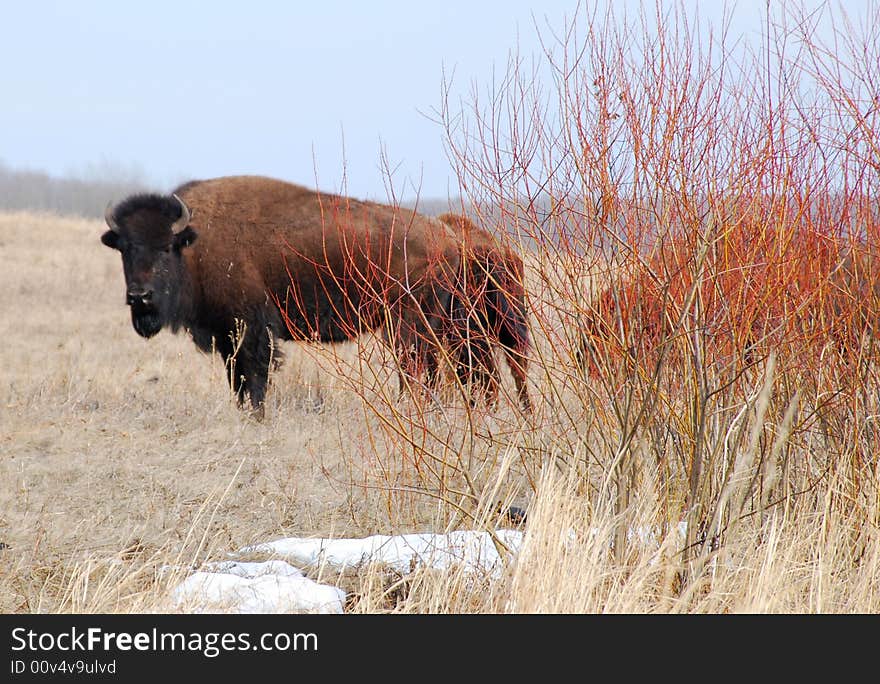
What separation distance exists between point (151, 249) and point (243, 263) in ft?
2.60

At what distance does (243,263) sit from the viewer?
812 centimetres

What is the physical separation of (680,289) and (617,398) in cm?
54

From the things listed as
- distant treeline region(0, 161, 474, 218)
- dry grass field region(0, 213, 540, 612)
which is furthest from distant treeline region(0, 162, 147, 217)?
dry grass field region(0, 213, 540, 612)

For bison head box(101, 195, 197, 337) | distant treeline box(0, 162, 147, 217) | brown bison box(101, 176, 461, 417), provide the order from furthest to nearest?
distant treeline box(0, 162, 147, 217) < brown bison box(101, 176, 461, 417) < bison head box(101, 195, 197, 337)

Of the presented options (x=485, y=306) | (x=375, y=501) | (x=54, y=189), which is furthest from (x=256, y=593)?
(x=54, y=189)

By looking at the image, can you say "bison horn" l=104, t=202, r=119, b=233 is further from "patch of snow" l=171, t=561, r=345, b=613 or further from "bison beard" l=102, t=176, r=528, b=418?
"patch of snow" l=171, t=561, r=345, b=613

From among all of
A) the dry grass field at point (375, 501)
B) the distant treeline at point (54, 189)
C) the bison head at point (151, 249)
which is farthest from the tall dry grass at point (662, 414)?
the distant treeline at point (54, 189)

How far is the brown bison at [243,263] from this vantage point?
25.6 feet

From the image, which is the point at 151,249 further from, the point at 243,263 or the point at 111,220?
the point at 243,263

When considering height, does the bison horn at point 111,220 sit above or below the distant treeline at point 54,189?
below

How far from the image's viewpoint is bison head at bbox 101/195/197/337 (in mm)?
7691

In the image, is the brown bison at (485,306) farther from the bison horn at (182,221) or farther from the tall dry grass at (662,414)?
the bison horn at (182,221)

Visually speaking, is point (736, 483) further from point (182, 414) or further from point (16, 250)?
point (16, 250)

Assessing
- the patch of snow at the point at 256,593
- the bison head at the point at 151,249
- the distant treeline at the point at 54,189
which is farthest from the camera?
the distant treeline at the point at 54,189
